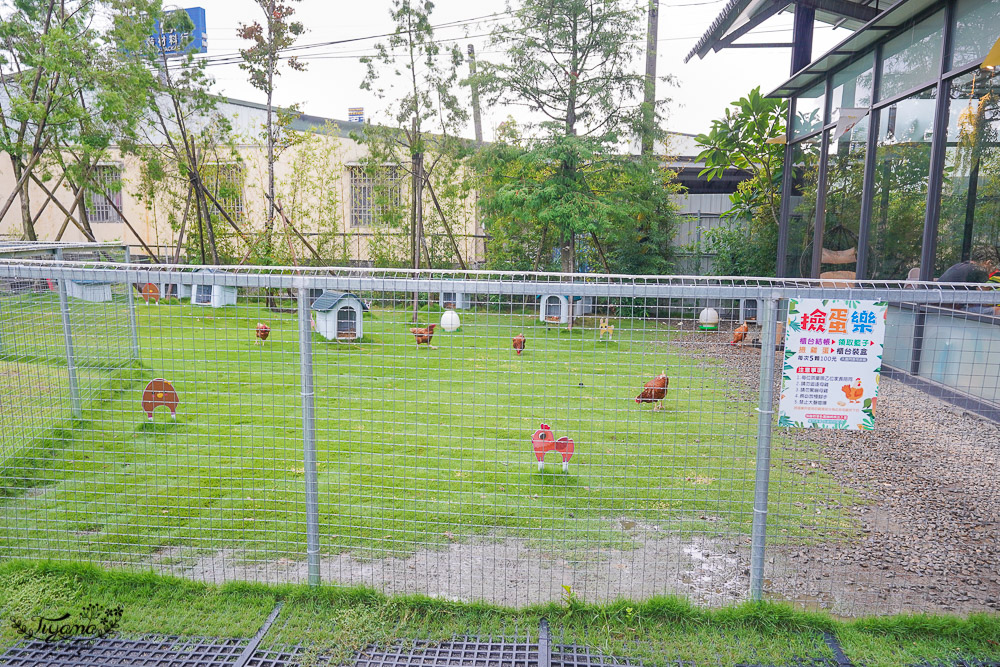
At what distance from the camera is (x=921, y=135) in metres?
7.45

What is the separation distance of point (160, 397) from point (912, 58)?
8.69 m

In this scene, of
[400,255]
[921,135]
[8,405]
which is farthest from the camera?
[400,255]

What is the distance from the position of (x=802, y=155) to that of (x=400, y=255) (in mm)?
8914

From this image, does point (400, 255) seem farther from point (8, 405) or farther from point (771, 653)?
point (771, 653)

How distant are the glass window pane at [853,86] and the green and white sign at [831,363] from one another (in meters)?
7.24

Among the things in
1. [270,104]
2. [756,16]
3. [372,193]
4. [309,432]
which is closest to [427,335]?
[309,432]

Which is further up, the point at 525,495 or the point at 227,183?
the point at 227,183

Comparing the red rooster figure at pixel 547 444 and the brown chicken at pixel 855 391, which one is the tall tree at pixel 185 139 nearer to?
the red rooster figure at pixel 547 444

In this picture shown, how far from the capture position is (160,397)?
559 cm

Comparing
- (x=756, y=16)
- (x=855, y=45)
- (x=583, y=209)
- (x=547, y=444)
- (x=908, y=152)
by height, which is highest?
(x=756, y=16)

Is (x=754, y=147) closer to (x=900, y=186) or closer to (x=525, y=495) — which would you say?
(x=900, y=186)

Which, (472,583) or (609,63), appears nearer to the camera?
(472,583)

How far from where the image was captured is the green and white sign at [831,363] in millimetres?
2910

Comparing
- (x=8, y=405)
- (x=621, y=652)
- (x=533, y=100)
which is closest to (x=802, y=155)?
(x=533, y=100)
